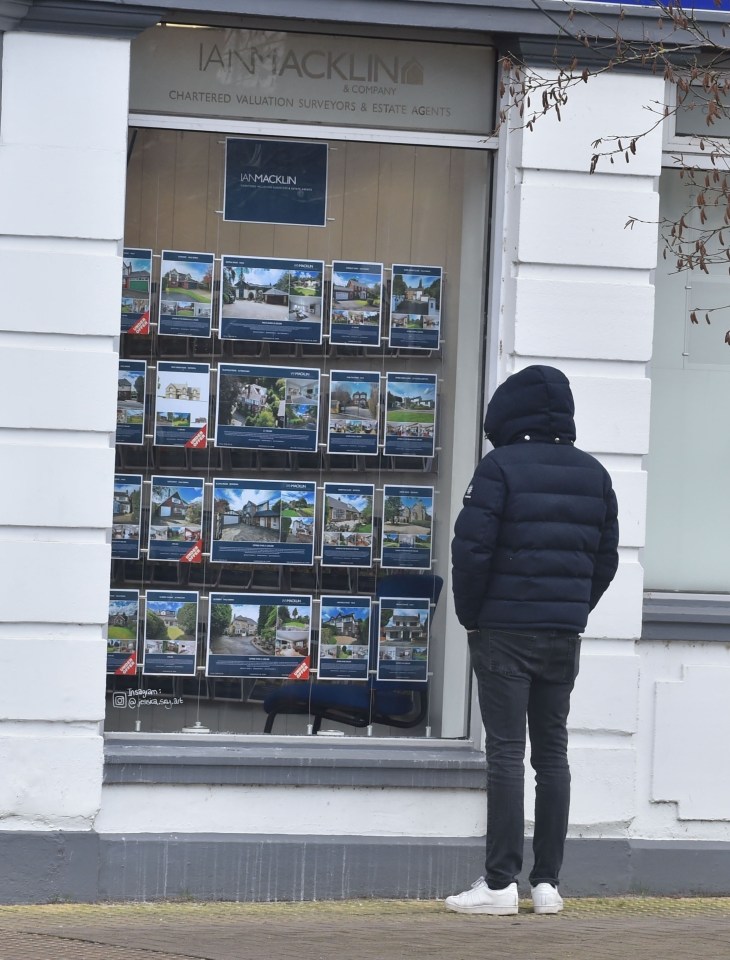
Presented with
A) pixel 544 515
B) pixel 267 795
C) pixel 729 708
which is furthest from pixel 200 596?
pixel 729 708

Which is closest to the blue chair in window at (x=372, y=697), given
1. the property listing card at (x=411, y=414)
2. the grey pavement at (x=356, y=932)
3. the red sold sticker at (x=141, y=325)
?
the property listing card at (x=411, y=414)

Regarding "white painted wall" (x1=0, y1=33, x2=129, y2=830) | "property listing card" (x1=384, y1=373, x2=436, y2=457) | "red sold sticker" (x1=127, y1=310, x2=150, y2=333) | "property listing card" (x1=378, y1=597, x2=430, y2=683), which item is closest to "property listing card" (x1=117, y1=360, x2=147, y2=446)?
"red sold sticker" (x1=127, y1=310, x2=150, y2=333)

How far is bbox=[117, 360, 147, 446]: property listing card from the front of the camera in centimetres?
679

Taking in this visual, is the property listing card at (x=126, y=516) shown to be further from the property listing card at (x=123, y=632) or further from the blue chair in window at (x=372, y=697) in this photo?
the blue chair in window at (x=372, y=697)

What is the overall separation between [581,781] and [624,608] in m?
0.79

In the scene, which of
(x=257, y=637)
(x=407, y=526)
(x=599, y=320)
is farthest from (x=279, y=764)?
(x=599, y=320)

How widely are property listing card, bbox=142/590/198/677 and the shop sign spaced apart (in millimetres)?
2196

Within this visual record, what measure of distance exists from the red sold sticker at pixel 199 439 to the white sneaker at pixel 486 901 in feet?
7.63

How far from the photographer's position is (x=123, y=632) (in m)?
6.80

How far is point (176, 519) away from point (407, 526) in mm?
1076

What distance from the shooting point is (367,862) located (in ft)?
21.4

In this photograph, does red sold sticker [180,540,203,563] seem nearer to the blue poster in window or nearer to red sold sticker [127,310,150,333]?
red sold sticker [127,310,150,333]

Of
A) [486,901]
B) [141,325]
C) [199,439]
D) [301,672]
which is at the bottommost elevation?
[486,901]

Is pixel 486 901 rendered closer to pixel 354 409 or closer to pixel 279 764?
pixel 279 764
